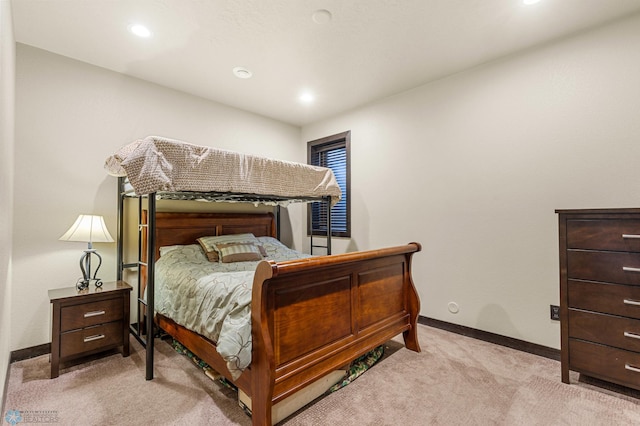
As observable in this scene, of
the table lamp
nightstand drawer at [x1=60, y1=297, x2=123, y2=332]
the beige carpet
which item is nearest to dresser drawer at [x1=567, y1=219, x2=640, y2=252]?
the beige carpet

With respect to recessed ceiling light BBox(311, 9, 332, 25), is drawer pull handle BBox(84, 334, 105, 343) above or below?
below

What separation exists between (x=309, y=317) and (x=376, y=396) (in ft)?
2.32

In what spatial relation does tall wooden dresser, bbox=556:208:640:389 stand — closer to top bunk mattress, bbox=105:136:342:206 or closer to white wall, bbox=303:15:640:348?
white wall, bbox=303:15:640:348

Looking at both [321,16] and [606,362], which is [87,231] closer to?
[321,16]

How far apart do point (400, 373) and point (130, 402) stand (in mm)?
1782

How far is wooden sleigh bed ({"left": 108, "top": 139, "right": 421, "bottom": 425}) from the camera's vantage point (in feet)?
4.86

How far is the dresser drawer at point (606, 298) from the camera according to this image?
1.78 meters

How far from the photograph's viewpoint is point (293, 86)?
322 cm

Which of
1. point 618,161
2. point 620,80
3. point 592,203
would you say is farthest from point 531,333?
point 620,80

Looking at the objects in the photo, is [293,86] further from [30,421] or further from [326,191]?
[30,421]

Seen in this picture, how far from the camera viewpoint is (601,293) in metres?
1.87

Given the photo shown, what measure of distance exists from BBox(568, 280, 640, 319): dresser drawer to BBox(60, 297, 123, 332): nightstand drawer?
336cm

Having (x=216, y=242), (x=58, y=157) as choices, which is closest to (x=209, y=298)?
(x=216, y=242)

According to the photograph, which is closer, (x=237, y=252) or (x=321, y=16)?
(x=321, y=16)
